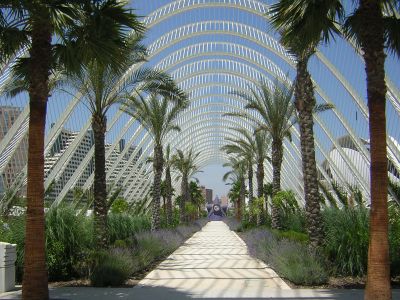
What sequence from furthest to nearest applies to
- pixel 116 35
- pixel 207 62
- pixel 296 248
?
pixel 207 62
pixel 296 248
pixel 116 35

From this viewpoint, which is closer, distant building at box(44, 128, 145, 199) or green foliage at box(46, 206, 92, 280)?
green foliage at box(46, 206, 92, 280)

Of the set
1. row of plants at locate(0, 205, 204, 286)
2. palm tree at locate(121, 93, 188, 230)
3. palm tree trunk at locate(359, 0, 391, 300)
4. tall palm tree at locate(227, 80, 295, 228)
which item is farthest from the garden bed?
palm tree at locate(121, 93, 188, 230)

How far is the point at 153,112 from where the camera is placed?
91.5ft

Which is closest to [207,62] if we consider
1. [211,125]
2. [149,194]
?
[149,194]

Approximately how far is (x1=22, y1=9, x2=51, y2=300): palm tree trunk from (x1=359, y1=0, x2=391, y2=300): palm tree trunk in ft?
16.9

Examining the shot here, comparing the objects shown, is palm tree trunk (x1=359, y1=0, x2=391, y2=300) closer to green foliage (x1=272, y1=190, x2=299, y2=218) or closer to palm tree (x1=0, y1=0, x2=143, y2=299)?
palm tree (x1=0, y1=0, x2=143, y2=299)

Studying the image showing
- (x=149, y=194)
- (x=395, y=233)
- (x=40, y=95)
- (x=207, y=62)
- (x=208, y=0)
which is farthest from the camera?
(x=149, y=194)

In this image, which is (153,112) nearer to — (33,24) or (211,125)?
(33,24)

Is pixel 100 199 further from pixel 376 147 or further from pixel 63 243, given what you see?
pixel 376 147

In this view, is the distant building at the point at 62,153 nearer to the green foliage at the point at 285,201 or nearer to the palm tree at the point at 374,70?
the green foliage at the point at 285,201

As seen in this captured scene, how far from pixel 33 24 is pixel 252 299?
20.7 feet

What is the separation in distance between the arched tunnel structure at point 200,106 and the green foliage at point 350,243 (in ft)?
19.5

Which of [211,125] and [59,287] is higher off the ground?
[211,125]

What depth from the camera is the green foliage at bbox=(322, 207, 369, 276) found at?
1278cm
